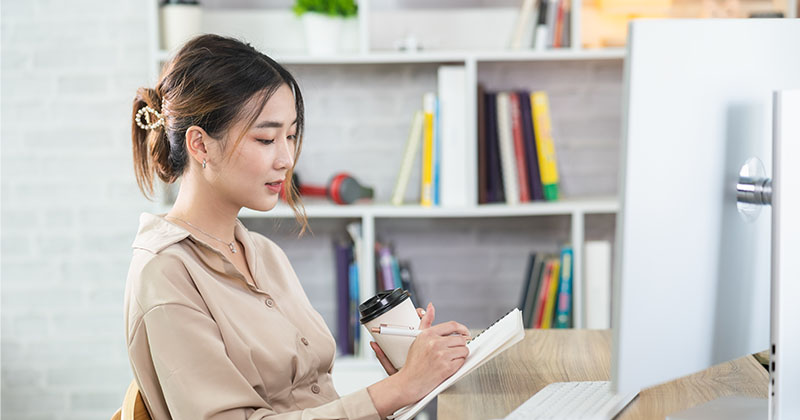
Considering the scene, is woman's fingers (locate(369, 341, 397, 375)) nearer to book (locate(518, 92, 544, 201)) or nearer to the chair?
the chair

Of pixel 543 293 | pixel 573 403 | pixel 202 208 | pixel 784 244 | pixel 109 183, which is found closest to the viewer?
pixel 784 244

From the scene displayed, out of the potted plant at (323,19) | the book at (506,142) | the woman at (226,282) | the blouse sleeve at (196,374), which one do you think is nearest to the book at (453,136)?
the book at (506,142)

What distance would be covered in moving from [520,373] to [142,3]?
1.87 meters

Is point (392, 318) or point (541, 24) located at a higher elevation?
point (541, 24)

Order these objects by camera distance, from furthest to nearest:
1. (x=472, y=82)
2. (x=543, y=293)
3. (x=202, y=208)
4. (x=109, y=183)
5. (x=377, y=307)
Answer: (x=109, y=183), (x=543, y=293), (x=472, y=82), (x=202, y=208), (x=377, y=307)

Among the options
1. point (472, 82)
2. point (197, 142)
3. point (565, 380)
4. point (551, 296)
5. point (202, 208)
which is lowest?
point (551, 296)

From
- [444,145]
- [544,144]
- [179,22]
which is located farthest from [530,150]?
[179,22]

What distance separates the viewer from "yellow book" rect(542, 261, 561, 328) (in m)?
2.45

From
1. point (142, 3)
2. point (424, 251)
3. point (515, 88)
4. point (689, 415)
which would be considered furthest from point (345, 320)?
point (689, 415)

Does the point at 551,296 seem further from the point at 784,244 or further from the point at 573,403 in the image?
the point at 784,244

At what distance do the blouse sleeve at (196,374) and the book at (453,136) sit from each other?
1.35 meters

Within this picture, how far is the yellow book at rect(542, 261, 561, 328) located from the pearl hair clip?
144 centimetres

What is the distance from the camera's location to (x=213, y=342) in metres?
1.08

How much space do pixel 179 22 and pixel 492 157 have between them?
3.25ft
